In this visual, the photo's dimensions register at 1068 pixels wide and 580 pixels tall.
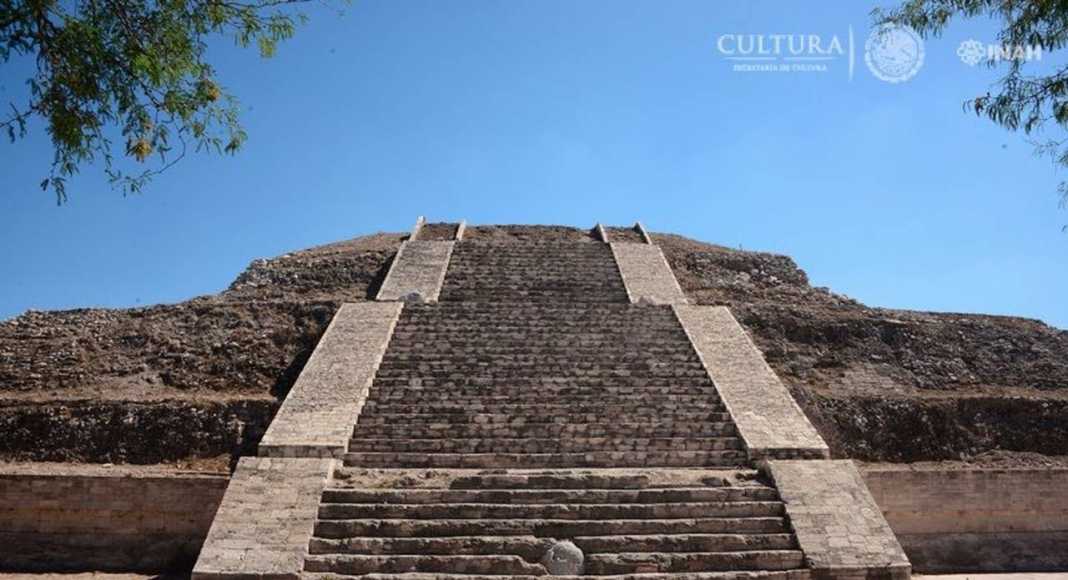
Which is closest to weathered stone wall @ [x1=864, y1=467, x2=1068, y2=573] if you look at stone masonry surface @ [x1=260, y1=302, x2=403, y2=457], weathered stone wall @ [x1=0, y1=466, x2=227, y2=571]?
stone masonry surface @ [x1=260, y1=302, x2=403, y2=457]

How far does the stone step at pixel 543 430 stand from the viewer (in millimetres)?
9430

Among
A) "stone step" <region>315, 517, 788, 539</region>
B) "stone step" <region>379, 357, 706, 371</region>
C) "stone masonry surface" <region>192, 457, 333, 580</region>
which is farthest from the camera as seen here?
"stone step" <region>379, 357, 706, 371</region>

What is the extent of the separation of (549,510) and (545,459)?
1.00 m

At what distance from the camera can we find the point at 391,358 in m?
11.3

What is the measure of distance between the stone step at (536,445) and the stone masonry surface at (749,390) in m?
0.37

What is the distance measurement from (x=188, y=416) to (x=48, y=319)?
15.3 ft

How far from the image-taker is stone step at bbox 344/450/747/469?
8914mm

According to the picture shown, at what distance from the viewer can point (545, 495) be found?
27.0ft

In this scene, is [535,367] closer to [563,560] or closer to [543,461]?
[543,461]

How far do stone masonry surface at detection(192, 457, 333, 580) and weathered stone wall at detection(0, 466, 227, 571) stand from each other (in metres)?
1.00

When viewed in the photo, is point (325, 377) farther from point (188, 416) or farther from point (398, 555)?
point (398, 555)

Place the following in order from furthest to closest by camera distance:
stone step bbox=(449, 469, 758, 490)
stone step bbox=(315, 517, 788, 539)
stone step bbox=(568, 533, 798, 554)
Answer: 1. stone step bbox=(449, 469, 758, 490)
2. stone step bbox=(315, 517, 788, 539)
3. stone step bbox=(568, 533, 798, 554)

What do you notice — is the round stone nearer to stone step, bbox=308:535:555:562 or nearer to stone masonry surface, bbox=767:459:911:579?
stone step, bbox=308:535:555:562

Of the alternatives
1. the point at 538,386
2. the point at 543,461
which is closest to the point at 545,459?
the point at 543,461
